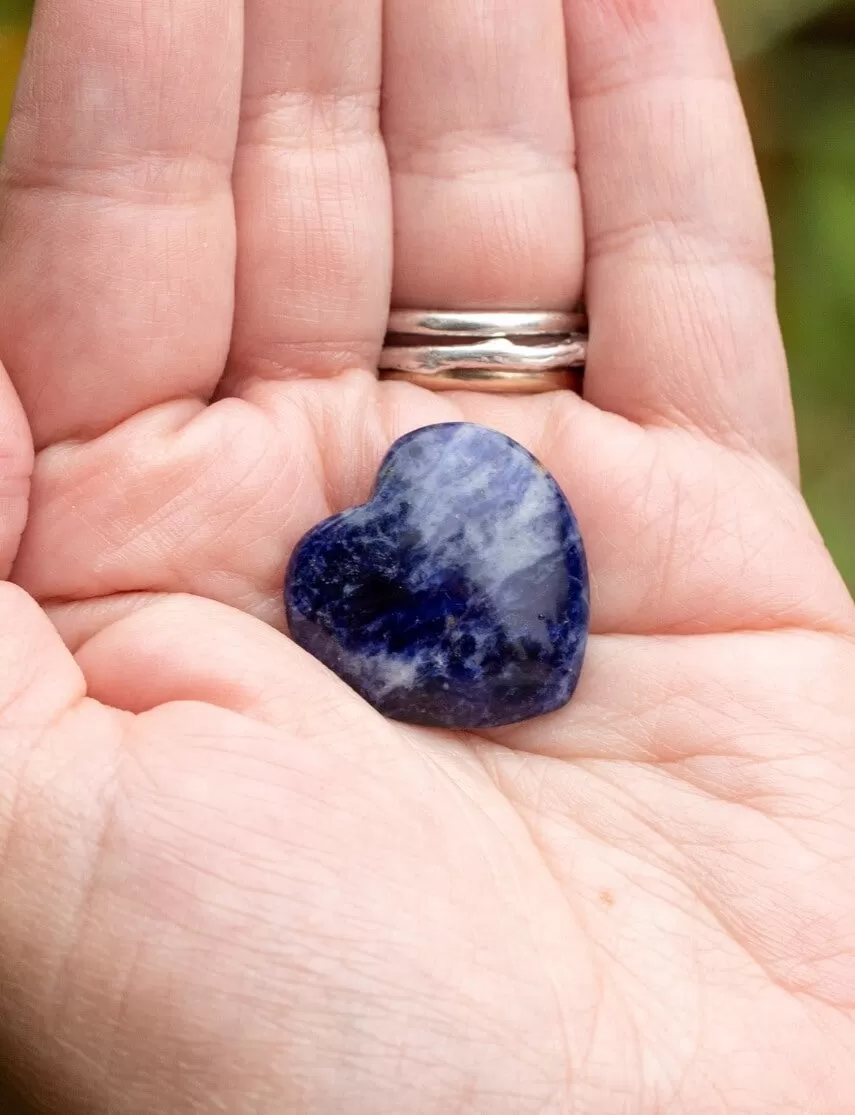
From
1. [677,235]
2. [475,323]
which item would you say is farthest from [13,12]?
[677,235]

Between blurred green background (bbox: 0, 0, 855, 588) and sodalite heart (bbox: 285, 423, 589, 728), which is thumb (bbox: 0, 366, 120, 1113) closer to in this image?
sodalite heart (bbox: 285, 423, 589, 728)

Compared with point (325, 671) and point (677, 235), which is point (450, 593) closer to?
point (325, 671)

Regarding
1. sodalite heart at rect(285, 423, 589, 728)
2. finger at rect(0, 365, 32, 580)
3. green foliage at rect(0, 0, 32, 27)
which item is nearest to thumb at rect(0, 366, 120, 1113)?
finger at rect(0, 365, 32, 580)

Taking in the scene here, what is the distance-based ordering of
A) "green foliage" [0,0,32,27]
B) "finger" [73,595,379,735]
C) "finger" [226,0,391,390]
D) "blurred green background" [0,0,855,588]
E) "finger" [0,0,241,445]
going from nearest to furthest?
"finger" [73,595,379,735] → "finger" [0,0,241,445] → "finger" [226,0,391,390] → "green foliage" [0,0,32,27] → "blurred green background" [0,0,855,588]

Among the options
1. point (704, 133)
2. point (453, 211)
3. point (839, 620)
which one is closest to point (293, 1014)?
point (839, 620)

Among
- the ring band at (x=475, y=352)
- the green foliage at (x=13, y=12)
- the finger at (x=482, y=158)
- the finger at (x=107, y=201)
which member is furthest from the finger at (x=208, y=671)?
the green foliage at (x=13, y=12)

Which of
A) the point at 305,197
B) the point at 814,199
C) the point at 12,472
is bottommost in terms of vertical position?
the point at 12,472
